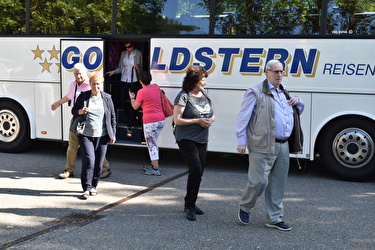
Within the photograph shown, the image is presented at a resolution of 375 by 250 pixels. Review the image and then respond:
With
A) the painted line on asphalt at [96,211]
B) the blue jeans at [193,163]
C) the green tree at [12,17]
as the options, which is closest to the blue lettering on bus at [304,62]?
the painted line on asphalt at [96,211]

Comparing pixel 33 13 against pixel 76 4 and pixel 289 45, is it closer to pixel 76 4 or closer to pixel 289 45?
pixel 76 4

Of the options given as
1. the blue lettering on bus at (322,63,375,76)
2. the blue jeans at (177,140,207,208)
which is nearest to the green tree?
the blue jeans at (177,140,207,208)

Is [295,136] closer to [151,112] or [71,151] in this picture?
[151,112]

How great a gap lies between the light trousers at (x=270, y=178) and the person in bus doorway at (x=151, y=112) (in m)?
3.03

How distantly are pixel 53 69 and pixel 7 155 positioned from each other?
188 centimetres

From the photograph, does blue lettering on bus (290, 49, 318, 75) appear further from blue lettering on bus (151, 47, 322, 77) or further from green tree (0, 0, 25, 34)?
green tree (0, 0, 25, 34)

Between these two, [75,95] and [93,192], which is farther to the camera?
[75,95]

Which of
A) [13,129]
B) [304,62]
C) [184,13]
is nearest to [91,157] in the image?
[184,13]

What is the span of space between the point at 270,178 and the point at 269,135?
1.72 ft

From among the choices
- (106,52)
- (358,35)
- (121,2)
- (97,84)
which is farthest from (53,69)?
(358,35)

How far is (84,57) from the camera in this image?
9.59 metres

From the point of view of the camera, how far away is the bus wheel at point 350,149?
27.0ft

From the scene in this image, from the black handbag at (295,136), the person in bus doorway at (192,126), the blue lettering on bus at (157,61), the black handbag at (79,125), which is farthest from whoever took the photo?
the blue lettering on bus at (157,61)

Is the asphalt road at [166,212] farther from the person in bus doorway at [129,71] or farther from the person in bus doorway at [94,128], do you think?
the person in bus doorway at [129,71]
